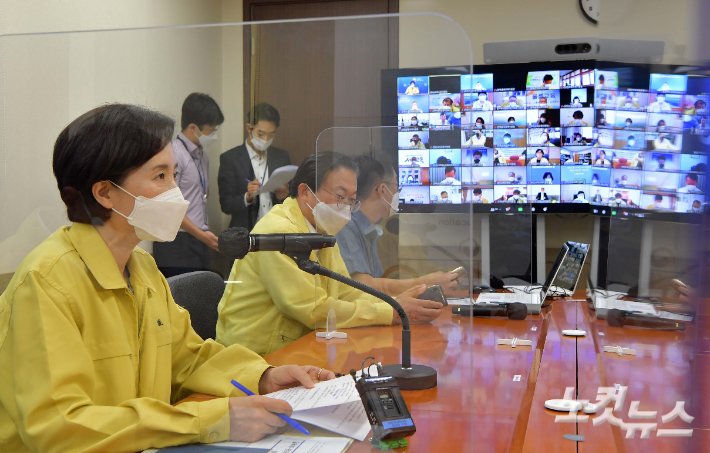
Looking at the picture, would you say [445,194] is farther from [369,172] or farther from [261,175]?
[261,175]

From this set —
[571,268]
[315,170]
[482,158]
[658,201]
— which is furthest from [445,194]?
[571,268]

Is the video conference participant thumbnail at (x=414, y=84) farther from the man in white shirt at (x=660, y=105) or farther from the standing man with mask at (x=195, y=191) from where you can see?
the man in white shirt at (x=660, y=105)

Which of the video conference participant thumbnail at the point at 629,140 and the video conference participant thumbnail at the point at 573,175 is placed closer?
the video conference participant thumbnail at the point at 629,140

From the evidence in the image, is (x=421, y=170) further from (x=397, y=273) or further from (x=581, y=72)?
(x=581, y=72)

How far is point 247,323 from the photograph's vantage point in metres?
1.48

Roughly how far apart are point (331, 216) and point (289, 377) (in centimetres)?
38

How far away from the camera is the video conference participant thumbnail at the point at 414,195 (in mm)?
1346

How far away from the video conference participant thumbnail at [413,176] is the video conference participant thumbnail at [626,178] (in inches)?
25.3

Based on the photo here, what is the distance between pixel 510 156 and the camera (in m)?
3.48

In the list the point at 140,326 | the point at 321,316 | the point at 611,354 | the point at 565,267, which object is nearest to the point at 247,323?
the point at 321,316

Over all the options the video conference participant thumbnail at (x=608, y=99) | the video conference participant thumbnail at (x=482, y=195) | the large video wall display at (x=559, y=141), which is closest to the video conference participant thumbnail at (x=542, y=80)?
the large video wall display at (x=559, y=141)

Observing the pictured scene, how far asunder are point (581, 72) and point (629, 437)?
3.32 metres

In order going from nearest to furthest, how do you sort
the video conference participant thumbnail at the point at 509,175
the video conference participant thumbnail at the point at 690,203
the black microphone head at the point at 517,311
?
the video conference participant thumbnail at the point at 690,203 → the black microphone head at the point at 517,311 → the video conference participant thumbnail at the point at 509,175

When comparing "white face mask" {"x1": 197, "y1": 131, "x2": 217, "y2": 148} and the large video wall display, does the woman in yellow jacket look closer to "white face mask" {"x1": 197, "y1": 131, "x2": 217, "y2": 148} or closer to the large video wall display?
"white face mask" {"x1": 197, "y1": 131, "x2": 217, "y2": 148}
